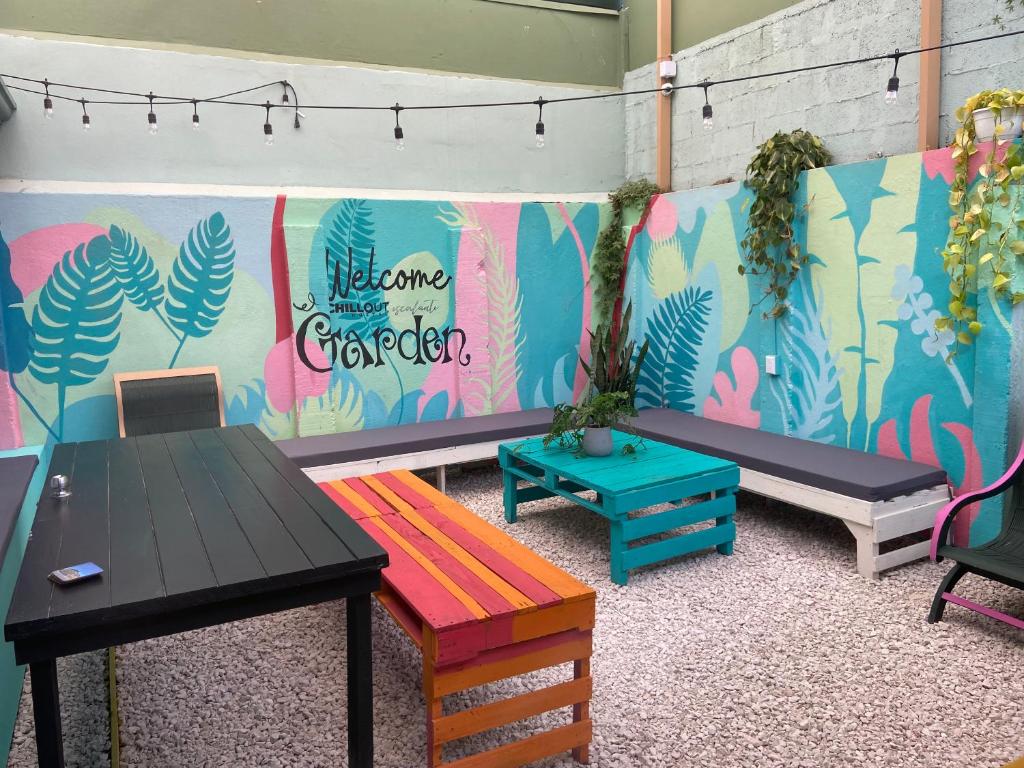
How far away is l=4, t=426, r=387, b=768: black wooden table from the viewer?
1.76m

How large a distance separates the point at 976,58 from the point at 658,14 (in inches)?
101

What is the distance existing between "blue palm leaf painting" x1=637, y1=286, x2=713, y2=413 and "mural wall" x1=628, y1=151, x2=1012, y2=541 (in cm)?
1

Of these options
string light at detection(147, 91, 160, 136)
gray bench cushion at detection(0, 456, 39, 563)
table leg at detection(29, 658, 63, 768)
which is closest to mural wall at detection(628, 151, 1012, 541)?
string light at detection(147, 91, 160, 136)

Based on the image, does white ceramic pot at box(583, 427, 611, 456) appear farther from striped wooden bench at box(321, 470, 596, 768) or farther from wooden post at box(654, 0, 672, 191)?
wooden post at box(654, 0, 672, 191)

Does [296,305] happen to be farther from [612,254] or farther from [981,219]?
[981,219]

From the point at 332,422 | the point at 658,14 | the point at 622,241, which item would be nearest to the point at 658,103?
the point at 658,14

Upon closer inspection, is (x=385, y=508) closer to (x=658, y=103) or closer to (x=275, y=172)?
(x=275, y=172)

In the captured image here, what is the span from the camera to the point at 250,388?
5289 mm

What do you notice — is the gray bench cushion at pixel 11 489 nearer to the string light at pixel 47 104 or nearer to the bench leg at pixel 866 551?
the string light at pixel 47 104

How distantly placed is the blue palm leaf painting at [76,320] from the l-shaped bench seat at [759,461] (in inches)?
50.0

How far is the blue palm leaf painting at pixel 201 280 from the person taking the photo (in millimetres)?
5031

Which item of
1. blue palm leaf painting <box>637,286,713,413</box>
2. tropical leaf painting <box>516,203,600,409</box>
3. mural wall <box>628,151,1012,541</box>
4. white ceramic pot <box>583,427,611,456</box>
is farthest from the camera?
tropical leaf painting <box>516,203,600,409</box>

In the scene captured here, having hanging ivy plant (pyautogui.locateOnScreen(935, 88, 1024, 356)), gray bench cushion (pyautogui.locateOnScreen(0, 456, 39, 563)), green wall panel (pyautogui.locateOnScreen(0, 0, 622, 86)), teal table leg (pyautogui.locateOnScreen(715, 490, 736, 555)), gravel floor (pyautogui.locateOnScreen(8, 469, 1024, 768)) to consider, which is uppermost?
green wall panel (pyautogui.locateOnScreen(0, 0, 622, 86))

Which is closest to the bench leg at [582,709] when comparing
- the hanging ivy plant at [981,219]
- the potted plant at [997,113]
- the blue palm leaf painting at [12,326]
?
the hanging ivy plant at [981,219]
